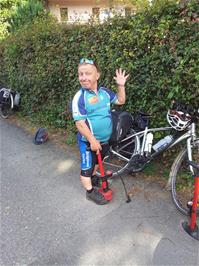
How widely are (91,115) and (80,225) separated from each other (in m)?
1.22

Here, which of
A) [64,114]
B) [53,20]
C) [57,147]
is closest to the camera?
[57,147]

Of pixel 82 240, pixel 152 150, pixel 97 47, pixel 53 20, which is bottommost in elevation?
pixel 82 240

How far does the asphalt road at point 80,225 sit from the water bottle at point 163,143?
526mm

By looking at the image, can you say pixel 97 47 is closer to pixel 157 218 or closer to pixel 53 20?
Result: pixel 53 20

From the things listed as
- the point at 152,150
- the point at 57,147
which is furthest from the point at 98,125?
the point at 57,147

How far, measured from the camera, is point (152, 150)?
12.0 feet

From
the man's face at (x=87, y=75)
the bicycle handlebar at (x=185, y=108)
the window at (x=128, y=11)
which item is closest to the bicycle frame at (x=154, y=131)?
the bicycle handlebar at (x=185, y=108)

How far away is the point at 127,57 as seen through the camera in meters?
4.00

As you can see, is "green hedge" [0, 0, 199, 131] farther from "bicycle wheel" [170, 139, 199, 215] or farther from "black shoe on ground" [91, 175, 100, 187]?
"black shoe on ground" [91, 175, 100, 187]

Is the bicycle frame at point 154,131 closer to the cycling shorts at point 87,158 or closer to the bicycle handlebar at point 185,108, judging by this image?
the bicycle handlebar at point 185,108

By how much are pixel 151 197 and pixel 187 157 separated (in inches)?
27.0

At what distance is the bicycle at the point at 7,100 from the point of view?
22.6 feet

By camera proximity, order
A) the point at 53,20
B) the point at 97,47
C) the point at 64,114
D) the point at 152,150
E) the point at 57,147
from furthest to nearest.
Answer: the point at 53,20 → the point at 64,114 → the point at 57,147 → the point at 97,47 → the point at 152,150

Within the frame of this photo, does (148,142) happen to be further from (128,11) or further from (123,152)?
(128,11)
